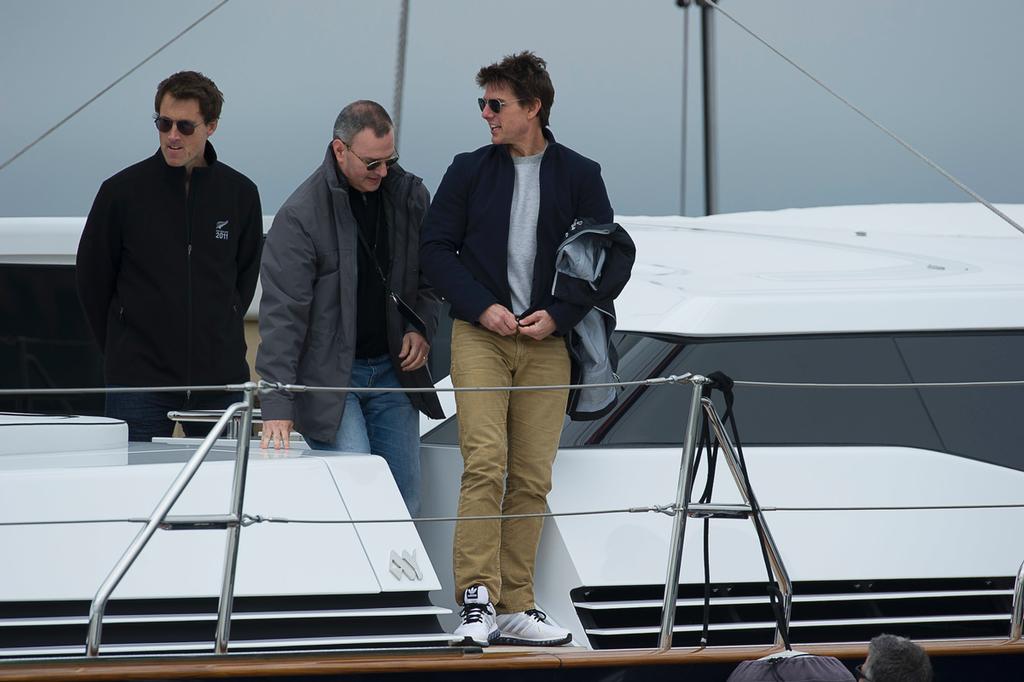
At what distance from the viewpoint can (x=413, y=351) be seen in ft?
14.7

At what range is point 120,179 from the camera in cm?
461

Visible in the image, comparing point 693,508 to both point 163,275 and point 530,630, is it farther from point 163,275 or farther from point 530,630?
point 163,275

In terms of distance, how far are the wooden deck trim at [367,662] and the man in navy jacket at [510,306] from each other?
0.28m

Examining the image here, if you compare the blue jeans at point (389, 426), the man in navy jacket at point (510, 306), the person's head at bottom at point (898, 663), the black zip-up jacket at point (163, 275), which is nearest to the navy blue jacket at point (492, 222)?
the man in navy jacket at point (510, 306)

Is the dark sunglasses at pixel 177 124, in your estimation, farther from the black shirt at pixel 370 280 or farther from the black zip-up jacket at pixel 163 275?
the black shirt at pixel 370 280

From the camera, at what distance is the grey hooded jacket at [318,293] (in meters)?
4.30

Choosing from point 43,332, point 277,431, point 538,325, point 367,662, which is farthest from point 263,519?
point 43,332

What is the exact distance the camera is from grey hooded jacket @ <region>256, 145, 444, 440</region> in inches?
169

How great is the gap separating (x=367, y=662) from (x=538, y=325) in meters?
1.07

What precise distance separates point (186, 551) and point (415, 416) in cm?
90

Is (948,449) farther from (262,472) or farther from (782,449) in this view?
(262,472)

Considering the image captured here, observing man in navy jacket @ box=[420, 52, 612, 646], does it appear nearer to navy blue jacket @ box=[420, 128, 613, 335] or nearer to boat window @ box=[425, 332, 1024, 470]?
navy blue jacket @ box=[420, 128, 613, 335]

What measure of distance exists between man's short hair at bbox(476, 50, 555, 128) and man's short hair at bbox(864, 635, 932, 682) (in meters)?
1.76

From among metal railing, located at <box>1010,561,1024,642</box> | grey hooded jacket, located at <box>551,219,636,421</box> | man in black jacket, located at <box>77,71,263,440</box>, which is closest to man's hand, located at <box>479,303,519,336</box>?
grey hooded jacket, located at <box>551,219,636,421</box>
